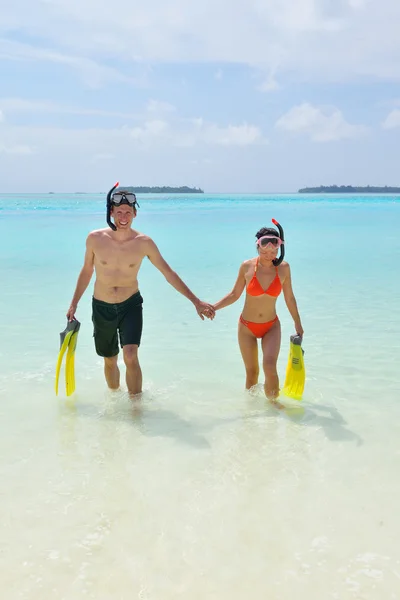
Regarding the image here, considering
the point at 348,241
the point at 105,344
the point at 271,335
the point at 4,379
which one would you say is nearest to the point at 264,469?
the point at 271,335

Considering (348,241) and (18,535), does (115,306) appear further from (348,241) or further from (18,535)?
(348,241)

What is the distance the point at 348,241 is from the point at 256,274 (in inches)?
688

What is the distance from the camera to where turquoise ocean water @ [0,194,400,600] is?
2.70 metres

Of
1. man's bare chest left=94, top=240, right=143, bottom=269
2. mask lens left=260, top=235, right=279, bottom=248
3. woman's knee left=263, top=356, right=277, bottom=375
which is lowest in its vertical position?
woman's knee left=263, top=356, right=277, bottom=375

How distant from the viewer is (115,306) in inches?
187

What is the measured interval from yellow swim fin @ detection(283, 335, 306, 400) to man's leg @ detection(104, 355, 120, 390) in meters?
1.44

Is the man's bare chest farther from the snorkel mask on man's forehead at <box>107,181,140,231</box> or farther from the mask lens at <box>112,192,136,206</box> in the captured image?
the mask lens at <box>112,192,136,206</box>

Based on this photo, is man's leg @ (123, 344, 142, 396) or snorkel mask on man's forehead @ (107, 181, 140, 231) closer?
snorkel mask on man's forehead @ (107, 181, 140, 231)

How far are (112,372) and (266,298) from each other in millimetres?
1457

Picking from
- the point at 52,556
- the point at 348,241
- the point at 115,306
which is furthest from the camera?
the point at 348,241

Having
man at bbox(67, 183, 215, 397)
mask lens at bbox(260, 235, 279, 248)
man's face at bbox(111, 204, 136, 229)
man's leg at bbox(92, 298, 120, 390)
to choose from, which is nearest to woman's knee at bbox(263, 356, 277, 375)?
man at bbox(67, 183, 215, 397)

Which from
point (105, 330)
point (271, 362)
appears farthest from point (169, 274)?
point (271, 362)

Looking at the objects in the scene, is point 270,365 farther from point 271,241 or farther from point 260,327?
point 271,241

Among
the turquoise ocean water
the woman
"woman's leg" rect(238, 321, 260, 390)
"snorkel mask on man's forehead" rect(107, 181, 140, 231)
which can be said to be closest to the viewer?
the turquoise ocean water
